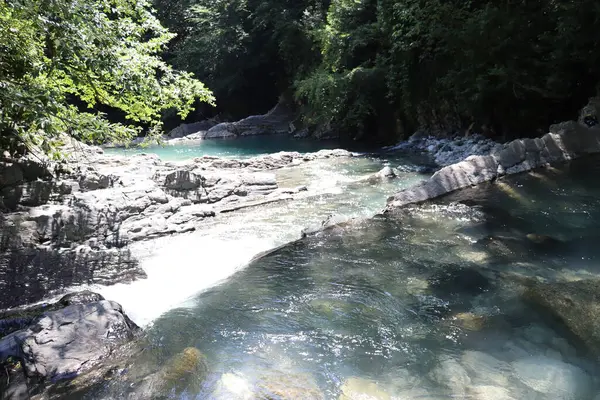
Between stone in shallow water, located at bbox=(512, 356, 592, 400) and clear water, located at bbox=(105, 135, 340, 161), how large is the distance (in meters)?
18.4

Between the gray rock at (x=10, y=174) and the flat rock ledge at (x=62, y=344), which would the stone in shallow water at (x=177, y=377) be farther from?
the gray rock at (x=10, y=174)

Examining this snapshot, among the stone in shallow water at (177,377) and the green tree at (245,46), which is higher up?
the green tree at (245,46)

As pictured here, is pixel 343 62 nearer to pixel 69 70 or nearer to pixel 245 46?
pixel 245 46

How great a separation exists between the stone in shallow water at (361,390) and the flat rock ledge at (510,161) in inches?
216

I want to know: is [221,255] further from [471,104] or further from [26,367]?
[471,104]

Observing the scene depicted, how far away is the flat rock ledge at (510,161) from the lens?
969 centimetres

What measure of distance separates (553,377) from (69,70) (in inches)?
286

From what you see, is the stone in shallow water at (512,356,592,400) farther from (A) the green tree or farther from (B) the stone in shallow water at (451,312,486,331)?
(A) the green tree

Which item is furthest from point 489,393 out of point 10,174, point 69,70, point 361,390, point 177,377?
point 10,174

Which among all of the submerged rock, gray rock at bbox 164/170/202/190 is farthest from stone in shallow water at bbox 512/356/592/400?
gray rock at bbox 164/170/202/190

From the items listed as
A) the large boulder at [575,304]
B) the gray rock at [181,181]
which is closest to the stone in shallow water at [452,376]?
the large boulder at [575,304]

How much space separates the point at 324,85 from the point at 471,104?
7.84m

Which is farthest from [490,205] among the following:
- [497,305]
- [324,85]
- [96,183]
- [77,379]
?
[324,85]

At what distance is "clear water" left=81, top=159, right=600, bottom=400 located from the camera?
13.0ft
